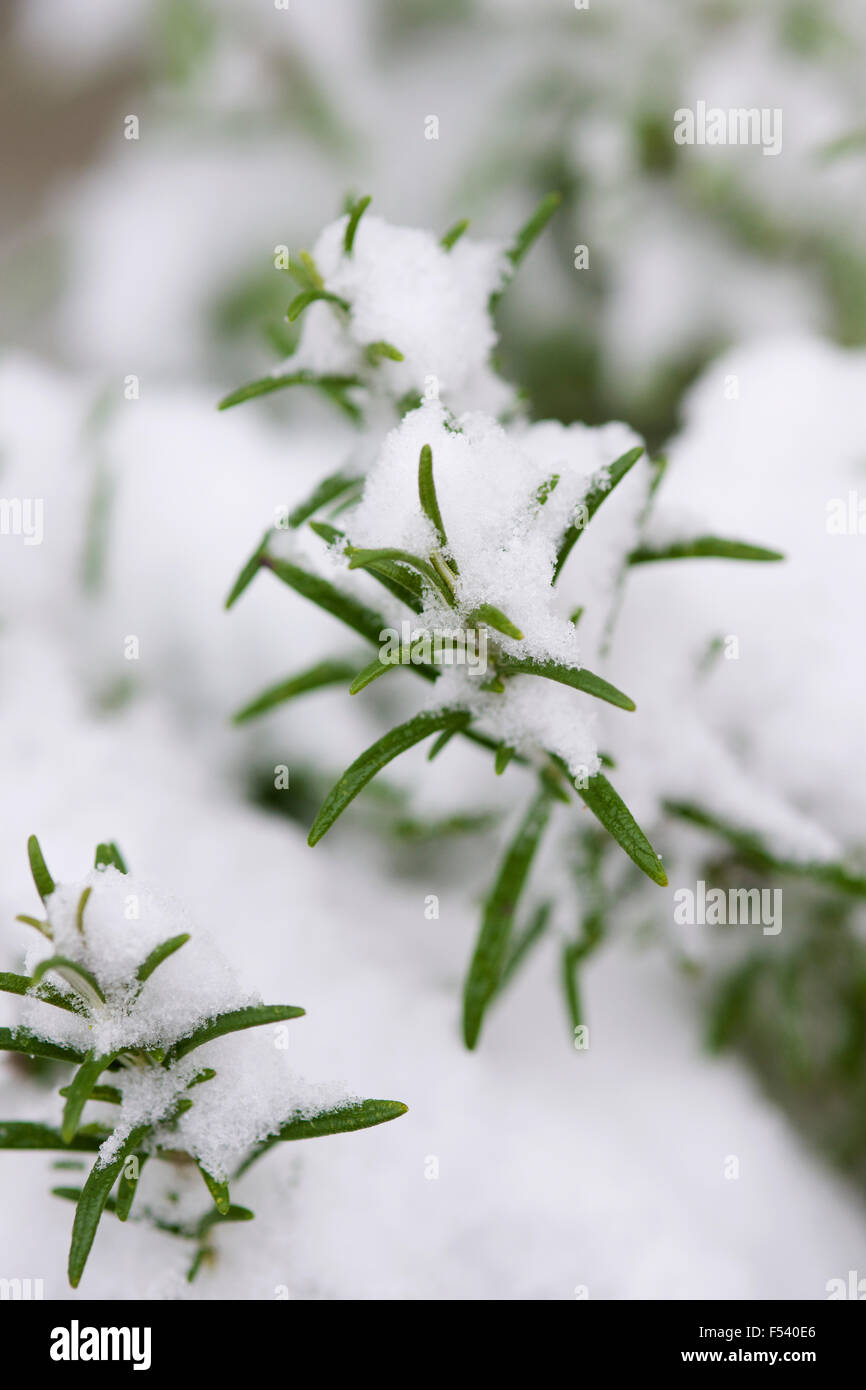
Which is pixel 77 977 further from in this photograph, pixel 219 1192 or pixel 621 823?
pixel 621 823

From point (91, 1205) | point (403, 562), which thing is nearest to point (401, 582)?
point (403, 562)

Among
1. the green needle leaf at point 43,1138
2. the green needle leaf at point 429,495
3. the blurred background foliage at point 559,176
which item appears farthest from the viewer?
the blurred background foliage at point 559,176

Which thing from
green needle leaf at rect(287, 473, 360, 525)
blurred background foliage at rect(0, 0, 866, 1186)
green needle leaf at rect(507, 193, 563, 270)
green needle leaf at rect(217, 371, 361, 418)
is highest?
blurred background foliage at rect(0, 0, 866, 1186)

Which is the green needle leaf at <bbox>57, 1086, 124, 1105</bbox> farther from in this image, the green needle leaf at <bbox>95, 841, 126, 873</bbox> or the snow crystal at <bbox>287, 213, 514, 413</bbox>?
the snow crystal at <bbox>287, 213, 514, 413</bbox>

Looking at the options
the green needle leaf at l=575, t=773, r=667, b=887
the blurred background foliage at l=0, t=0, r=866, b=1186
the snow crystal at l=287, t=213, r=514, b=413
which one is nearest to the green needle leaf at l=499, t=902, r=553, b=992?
the blurred background foliage at l=0, t=0, r=866, b=1186

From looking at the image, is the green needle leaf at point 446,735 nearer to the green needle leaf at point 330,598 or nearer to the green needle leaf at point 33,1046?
the green needle leaf at point 330,598

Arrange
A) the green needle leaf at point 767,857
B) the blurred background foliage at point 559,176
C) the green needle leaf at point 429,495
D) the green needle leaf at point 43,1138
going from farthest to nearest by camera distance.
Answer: the blurred background foliage at point 559,176 < the green needle leaf at point 767,857 < the green needle leaf at point 43,1138 < the green needle leaf at point 429,495

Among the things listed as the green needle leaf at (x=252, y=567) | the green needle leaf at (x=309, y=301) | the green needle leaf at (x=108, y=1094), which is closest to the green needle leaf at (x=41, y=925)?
the green needle leaf at (x=108, y=1094)
